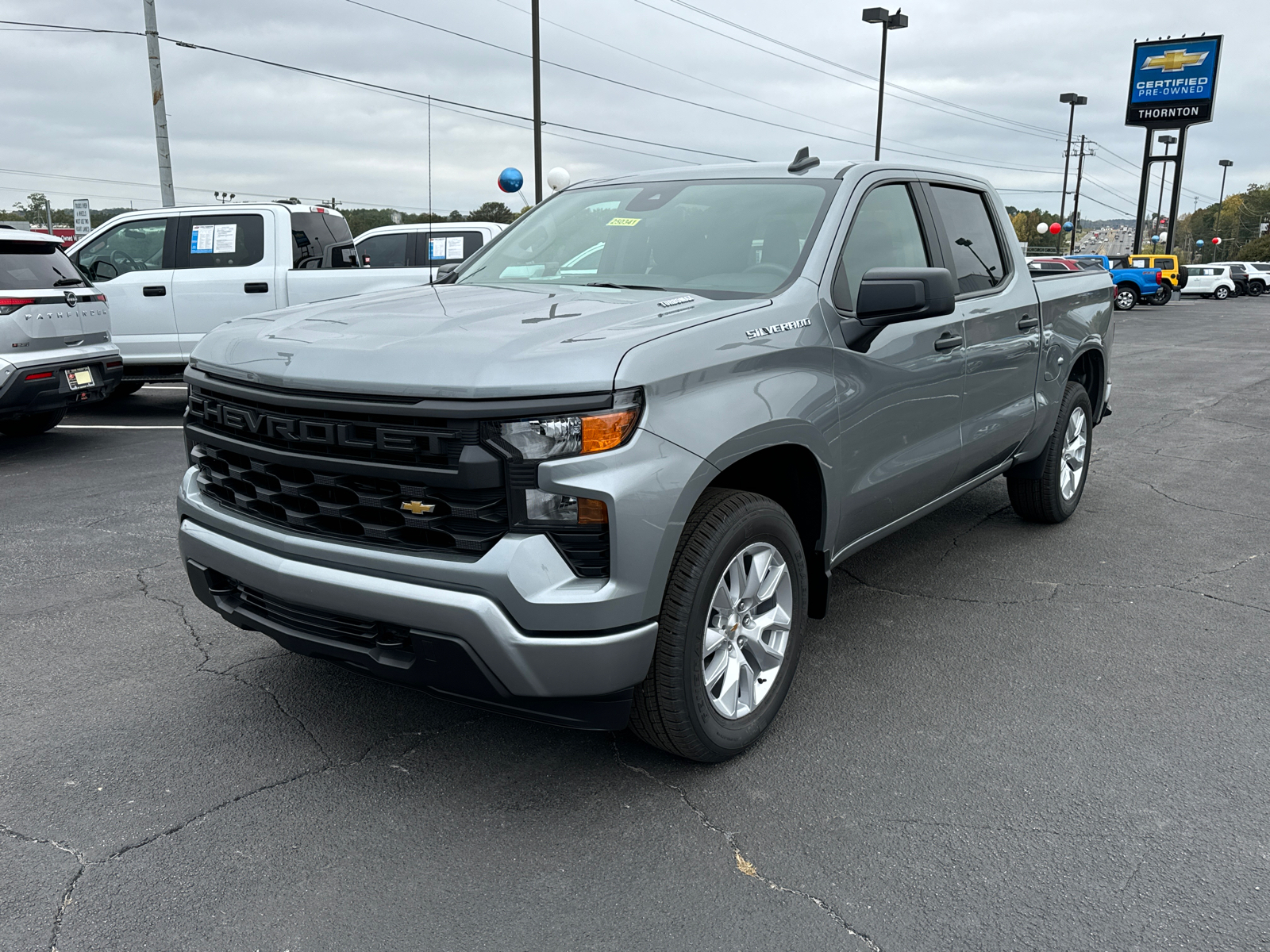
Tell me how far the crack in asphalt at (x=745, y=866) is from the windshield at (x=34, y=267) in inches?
262

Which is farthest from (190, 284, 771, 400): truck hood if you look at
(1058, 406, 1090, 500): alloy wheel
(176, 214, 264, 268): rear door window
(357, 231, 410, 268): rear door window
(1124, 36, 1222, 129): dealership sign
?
(1124, 36, 1222, 129): dealership sign

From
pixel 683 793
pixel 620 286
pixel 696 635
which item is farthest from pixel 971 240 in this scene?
pixel 683 793

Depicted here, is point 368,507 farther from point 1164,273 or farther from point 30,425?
point 1164,273

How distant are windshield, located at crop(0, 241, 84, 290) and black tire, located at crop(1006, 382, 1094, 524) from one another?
23.2ft

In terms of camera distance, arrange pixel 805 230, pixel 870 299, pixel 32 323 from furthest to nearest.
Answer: pixel 32 323
pixel 805 230
pixel 870 299

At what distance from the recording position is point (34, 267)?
7.63 m

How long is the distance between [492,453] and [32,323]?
6.46m

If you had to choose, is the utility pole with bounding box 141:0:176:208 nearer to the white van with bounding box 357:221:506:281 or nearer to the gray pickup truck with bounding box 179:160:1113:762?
the white van with bounding box 357:221:506:281

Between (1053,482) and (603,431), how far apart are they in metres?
3.86

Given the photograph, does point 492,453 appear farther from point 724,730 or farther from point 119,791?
point 119,791

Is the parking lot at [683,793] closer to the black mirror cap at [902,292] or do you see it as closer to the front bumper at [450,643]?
the front bumper at [450,643]

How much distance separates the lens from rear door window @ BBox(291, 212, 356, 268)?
33.9 feet

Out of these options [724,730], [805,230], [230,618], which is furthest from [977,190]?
[230,618]

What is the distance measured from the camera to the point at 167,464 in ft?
24.5
